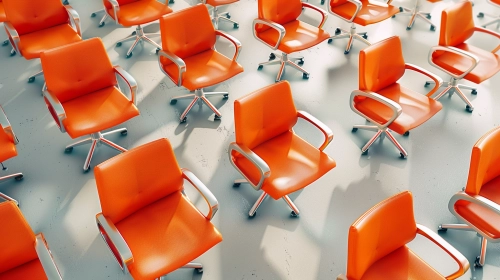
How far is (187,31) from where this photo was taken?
4.09 m

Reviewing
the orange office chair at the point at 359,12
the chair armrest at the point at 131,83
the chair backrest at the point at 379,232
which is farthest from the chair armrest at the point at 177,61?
the chair backrest at the point at 379,232

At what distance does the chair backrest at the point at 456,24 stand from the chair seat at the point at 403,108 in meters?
0.74

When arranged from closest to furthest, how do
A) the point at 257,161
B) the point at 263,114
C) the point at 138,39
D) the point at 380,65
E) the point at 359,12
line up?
the point at 257,161 → the point at 263,114 → the point at 380,65 → the point at 359,12 → the point at 138,39

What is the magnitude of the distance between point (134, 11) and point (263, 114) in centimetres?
235

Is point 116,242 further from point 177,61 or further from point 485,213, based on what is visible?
point 485,213

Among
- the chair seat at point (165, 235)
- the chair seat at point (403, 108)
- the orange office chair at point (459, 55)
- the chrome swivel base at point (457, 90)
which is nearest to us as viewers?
the chair seat at point (165, 235)

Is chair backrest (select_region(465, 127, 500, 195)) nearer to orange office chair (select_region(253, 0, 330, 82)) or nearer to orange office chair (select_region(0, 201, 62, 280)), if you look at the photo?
orange office chair (select_region(253, 0, 330, 82))

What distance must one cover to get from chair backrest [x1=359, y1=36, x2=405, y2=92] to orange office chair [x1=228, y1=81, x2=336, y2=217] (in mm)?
678

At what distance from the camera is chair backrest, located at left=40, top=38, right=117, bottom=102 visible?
11.7 feet

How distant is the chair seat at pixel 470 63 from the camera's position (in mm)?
4195

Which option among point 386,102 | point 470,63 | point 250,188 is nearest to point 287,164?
point 250,188

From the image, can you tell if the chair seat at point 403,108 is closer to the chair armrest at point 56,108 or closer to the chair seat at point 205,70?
the chair seat at point 205,70

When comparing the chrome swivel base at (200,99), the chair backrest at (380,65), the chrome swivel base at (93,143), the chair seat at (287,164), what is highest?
the chair backrest at (380,65)

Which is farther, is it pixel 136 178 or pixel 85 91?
pixel 85 91
